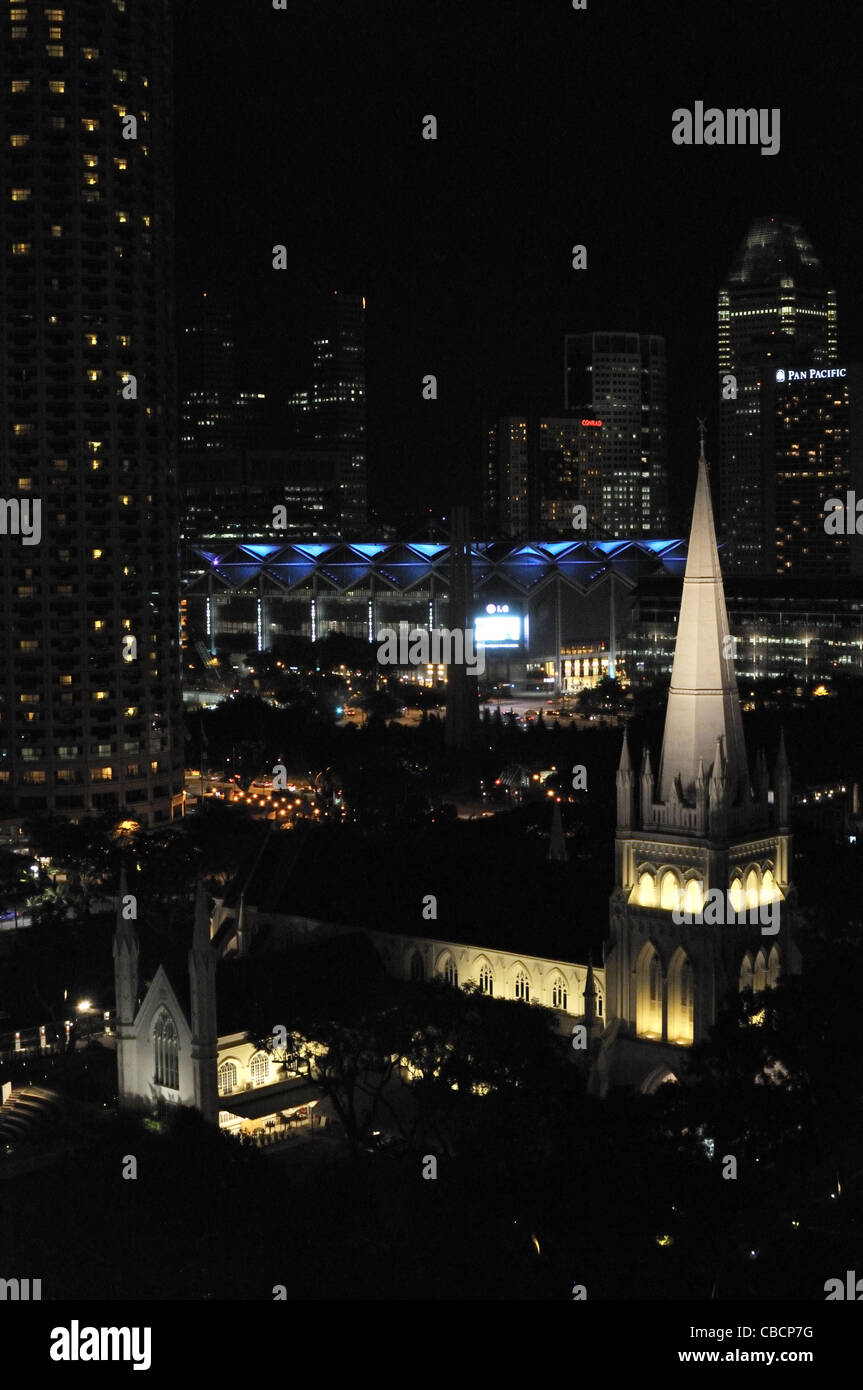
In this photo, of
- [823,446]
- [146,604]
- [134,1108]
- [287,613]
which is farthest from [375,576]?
[134,1108]

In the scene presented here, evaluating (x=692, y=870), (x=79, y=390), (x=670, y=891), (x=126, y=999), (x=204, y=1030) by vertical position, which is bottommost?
(x=204, y=1030)

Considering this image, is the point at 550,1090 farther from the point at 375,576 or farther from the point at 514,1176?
the point at 375,576

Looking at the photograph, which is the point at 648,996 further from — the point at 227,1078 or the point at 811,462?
the point at 811,462

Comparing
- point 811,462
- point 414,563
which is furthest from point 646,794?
point 811,462

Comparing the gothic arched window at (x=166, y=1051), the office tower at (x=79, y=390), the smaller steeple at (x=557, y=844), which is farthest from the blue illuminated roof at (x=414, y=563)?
the gothic arched window at (x=166, y=1051)

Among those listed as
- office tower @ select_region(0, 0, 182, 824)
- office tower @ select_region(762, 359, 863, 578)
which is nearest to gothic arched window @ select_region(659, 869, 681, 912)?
office tower @ select_region(0, 0, 182, 824)

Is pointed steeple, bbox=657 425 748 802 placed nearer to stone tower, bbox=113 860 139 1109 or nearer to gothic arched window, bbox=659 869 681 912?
gothic arched window, bbox=659 869 681 912

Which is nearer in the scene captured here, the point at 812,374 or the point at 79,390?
the point at 79,390
